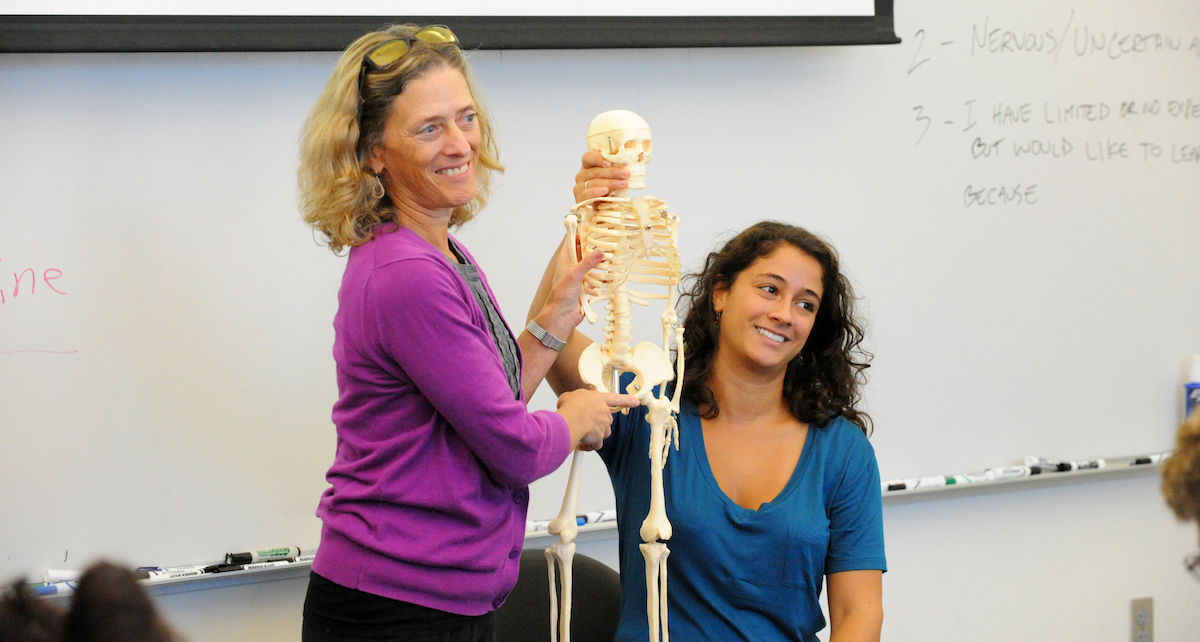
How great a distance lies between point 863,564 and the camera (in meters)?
1.53

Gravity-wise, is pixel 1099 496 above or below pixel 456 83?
below

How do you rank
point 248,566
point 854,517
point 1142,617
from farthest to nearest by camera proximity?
point 1142,617, point 248,566, point 854,517

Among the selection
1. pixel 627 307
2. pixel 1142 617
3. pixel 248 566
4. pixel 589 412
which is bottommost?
pixel 1142 617

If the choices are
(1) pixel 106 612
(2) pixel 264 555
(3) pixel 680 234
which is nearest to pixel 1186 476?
(1) pixel 106 612

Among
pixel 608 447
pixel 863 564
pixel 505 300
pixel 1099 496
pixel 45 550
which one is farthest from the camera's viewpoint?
pixel 1099 496

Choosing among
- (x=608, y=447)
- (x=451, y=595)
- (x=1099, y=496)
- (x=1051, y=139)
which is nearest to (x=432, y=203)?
(x=451, y=595)

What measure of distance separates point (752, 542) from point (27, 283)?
4.32 feet

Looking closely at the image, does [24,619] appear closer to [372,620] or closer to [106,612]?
[106,612]

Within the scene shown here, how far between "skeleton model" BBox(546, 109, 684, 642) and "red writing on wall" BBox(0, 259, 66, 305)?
0.99m

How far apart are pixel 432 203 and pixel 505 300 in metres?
0.84

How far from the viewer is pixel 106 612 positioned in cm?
52

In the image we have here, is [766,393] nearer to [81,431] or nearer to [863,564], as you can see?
[863,564]

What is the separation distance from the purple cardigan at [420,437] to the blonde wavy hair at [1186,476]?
2.18ft

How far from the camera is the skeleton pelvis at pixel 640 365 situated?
143cm
